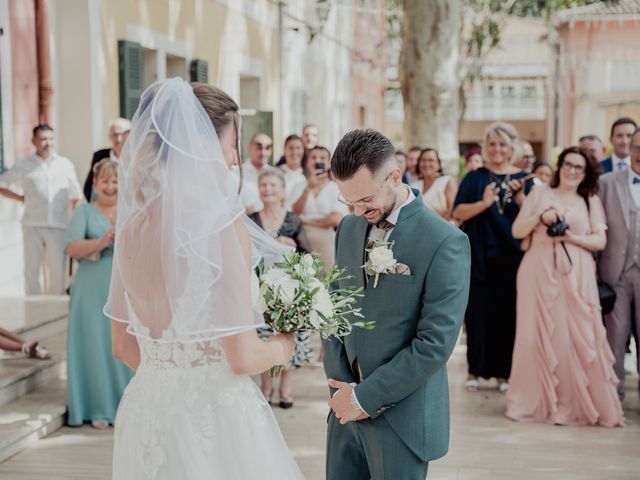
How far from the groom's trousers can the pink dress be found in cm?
359

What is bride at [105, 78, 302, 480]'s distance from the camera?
279 cm

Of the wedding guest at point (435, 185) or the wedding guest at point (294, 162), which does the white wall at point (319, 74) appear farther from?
the wedding guest at point (435, 185)

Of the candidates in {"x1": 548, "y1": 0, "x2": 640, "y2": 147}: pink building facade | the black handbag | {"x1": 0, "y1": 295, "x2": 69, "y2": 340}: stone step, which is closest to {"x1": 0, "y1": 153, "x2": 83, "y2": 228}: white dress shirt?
{"x1": 0, "y1": 295, "x2": 69, "y2": 340}: stone step

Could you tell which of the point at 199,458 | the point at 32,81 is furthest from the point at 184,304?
the point at 32,81

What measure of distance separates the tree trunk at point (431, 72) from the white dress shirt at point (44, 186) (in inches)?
195

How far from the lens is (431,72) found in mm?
12344

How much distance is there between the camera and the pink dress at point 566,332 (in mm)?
6578

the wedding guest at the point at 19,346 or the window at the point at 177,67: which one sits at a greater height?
the window at the point at 177,67

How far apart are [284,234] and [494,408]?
208 cm

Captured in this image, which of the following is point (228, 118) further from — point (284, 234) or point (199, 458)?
point (284, 234)

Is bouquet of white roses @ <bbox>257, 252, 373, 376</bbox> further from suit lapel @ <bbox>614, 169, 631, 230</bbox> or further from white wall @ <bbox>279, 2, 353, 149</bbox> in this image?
white wall @ <bbox>279, 2, 353, 149</bbox>

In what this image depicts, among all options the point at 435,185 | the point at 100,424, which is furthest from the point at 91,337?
the point at 435,185

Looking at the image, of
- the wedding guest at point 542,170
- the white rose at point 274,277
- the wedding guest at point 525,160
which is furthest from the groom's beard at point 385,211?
the wedding guest at point 525,160

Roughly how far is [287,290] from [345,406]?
17.8 inches
